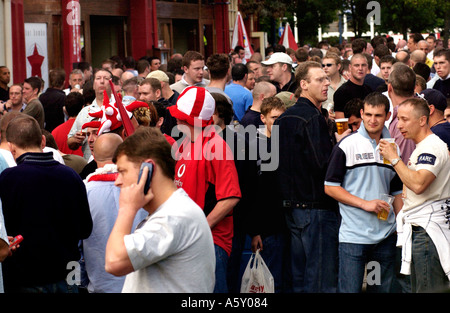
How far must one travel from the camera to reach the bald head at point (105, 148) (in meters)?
5.76

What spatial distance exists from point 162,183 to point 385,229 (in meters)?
3.24

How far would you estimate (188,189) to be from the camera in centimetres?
573

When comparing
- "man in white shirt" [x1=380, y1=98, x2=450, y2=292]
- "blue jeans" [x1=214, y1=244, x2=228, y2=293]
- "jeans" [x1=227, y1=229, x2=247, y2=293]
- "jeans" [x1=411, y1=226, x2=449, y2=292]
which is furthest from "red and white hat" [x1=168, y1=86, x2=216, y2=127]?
"jeans" [x1=411, y1=226, x2=449, y2=292]

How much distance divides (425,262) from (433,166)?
0.74 metres

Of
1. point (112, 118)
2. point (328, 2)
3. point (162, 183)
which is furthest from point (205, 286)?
point (328, 2)

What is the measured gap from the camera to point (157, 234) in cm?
348

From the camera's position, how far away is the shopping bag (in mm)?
6547

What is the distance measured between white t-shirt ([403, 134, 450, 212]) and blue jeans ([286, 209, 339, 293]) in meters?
0.85

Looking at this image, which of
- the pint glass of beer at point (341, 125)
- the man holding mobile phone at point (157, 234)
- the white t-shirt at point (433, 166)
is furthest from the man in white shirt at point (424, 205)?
the man holding mobile phone at point (157, 234)

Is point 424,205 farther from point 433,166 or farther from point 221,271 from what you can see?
point 221,271

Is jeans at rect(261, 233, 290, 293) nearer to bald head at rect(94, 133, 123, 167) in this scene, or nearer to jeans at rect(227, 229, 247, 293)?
jeans at rect(227, 229, 247, 293)

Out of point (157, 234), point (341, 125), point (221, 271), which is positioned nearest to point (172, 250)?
point (157, 234)
